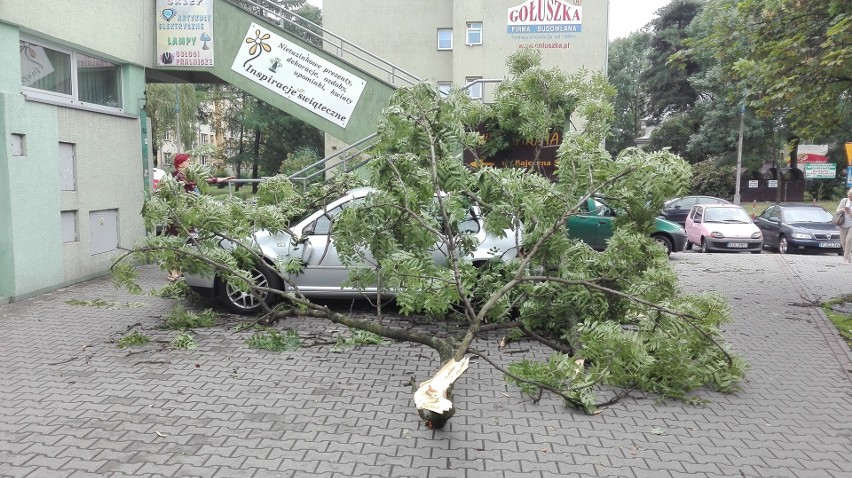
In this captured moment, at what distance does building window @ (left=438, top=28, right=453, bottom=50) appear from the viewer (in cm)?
3167

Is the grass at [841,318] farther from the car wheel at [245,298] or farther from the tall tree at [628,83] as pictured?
the tall tree at [628,83]

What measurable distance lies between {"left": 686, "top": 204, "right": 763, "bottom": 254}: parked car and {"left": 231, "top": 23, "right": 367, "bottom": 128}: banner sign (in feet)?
38.2

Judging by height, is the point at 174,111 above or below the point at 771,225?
above

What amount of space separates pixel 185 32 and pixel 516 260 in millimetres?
8371

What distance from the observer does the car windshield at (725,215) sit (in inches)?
744

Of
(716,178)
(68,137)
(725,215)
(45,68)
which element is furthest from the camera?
(716,178)

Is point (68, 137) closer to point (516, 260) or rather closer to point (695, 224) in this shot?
point (516, 260)

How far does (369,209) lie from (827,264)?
1310cm

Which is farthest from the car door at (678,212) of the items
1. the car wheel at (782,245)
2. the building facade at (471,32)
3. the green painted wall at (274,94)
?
the green painted wall at (274,94)

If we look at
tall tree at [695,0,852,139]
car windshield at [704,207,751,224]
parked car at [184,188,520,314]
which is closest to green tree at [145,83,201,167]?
car windshield at [704,207,751,224]

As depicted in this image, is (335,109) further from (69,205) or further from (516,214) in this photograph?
(516,214)

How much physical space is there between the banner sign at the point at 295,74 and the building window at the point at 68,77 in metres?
2.11

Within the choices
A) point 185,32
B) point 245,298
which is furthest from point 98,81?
point 245,298

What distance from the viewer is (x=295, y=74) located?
11.7 metres
